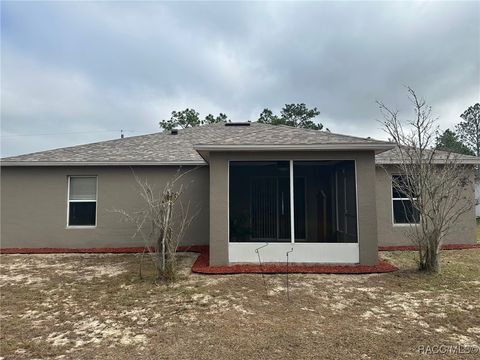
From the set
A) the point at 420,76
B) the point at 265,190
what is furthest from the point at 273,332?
the point at 420,76

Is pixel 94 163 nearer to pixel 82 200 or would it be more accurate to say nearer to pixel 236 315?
pixel 82 200

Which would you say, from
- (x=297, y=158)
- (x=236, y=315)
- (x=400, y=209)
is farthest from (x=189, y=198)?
(x=400, y=209)

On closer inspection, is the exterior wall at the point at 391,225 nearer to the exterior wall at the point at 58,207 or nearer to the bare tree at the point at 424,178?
the bare tree at the point at 424,178

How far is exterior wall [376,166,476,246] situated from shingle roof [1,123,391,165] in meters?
2.82

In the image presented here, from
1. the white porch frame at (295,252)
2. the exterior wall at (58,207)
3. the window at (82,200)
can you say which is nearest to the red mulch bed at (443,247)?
the white porch frame at (295,252)

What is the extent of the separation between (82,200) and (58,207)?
0.74m

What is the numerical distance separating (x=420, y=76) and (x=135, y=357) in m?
13.9

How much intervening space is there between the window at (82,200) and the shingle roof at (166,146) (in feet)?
2.24

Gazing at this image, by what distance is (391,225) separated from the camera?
Result: 32.6ft

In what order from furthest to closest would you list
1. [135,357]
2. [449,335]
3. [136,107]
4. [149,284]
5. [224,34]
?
[136,107] < [224,34] < [149,284] < [449,335] < [135,357]

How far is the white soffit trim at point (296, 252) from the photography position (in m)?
7.20

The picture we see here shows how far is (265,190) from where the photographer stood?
35.1 feet

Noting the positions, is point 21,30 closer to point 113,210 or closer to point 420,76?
point 113,210

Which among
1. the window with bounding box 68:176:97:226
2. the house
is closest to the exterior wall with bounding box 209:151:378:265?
the house
